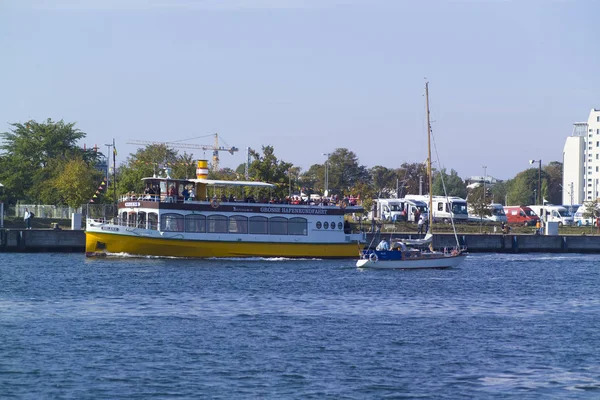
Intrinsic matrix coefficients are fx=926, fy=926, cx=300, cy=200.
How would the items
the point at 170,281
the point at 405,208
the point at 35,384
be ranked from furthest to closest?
the point at 405,208, the point at 170,281, the point at 35,384

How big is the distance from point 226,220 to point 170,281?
44.5ft

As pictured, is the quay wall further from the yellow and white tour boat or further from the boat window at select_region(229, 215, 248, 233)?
the boat window at select_region(229, 215, 248, 233)

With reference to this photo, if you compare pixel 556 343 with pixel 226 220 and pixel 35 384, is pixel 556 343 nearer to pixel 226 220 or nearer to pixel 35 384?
pixel 35 384

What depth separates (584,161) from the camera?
165 metres

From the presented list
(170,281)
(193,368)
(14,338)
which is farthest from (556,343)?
(170,281)

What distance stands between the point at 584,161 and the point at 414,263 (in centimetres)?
11754

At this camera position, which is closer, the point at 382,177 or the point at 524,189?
the point at 524,189

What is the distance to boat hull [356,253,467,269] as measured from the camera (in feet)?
183

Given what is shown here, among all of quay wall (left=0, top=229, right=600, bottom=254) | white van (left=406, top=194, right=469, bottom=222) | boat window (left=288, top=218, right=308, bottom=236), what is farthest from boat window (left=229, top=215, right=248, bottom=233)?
white van (left=406, top=194, right=469, bottom=222)

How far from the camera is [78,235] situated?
6756cm

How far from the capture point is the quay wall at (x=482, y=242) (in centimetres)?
6700

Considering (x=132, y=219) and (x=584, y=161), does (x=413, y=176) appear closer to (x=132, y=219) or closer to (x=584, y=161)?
(x=584, y=161)

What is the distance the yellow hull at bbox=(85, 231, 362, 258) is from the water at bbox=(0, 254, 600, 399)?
5224mm

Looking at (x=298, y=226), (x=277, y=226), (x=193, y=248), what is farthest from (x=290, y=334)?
(x=298, y=226)
